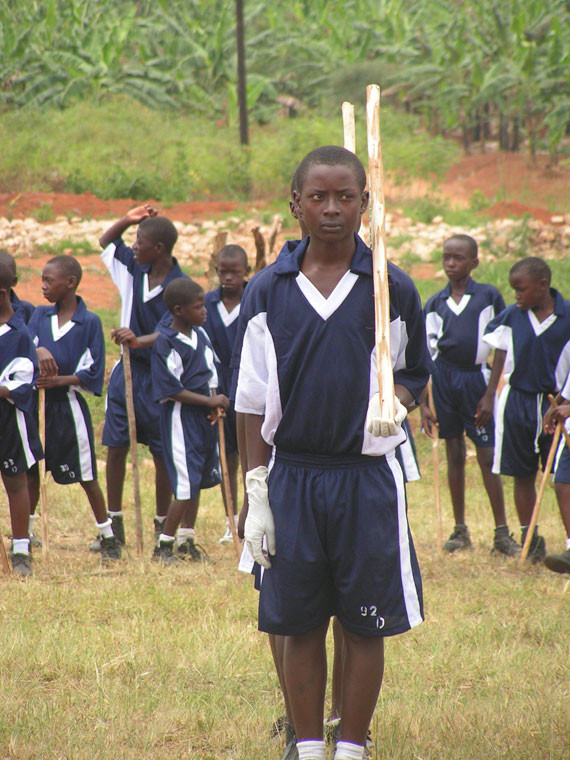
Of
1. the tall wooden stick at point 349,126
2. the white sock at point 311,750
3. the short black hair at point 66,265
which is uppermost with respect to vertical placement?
the tall wooden stick at point 349,126

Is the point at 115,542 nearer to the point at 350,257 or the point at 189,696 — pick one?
the point at 189,696

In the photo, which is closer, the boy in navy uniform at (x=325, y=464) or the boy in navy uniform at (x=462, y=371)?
the boy in navy uniform at (x=325, y=464)

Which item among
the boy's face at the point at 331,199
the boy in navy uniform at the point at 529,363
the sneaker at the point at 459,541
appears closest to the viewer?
the boy's face at the point at 331,199

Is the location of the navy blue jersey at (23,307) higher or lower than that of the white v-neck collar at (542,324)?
higher

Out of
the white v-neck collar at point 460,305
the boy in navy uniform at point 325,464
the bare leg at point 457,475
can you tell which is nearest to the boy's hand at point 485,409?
the bare leg at point 457,475

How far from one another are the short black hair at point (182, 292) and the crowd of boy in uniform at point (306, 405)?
0.01 metres

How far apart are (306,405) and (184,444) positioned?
309cm

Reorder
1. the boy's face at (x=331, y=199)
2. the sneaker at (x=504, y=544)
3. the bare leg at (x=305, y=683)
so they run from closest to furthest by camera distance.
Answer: the boy's face at (x=331, y=199)
the bare leg at (x=305, y=683)
the sneaker at (x=504, y=544)

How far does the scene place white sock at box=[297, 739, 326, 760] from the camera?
299 centimetres

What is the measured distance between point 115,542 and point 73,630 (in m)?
1.65

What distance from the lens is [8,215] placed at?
Result: 65.1 ft

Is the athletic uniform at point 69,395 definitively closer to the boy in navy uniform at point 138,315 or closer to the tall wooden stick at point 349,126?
the boy in navy uniform at point 138,315

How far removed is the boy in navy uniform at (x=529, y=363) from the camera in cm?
599

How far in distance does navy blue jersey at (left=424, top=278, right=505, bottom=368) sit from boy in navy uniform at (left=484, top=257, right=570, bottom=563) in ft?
1.09
